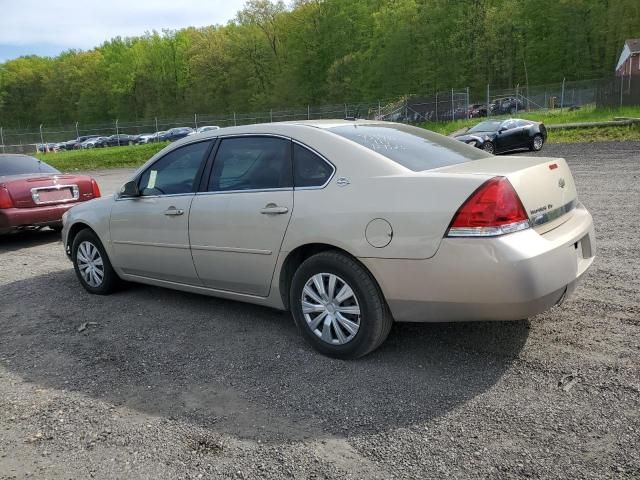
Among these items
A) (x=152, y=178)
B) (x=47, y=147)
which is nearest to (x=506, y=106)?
(x=152, y=178)

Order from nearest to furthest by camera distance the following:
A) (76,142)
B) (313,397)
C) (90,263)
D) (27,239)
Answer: (313,397), (90,263), (27,239), (76,142)

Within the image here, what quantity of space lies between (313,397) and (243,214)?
4.95 ft

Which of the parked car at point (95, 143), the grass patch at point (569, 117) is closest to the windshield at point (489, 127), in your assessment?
the grass patch at point (569, 117)

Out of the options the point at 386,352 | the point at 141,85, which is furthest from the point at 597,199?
the point at 141,85

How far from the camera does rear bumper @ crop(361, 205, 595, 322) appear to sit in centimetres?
309

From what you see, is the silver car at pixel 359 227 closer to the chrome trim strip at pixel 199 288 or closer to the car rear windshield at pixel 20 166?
the chrome trim strip at pixel 199 288

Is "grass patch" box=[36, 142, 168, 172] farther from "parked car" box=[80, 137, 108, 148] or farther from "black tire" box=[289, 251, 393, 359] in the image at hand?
"black tire" box=[289, 251, 393, 359]

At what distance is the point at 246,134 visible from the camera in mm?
4395

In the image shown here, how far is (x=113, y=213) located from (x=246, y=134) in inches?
69.9

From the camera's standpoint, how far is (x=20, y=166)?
9.30 meters

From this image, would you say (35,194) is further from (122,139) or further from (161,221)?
Answer: (122,139)

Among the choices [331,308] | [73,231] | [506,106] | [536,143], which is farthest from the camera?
[506,106]

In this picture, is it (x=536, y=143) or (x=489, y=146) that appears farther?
(x=536, y=143)

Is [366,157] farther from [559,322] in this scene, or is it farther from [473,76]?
[473,76]
